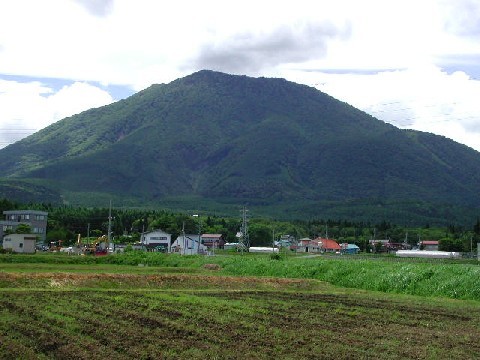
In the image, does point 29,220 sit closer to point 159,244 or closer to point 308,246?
point 159,244

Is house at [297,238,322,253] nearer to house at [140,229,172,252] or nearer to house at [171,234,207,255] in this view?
house at [171,234,207,255]

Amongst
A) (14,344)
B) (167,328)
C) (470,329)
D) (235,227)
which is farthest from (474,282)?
(235,227)

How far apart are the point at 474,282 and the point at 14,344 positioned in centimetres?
2709

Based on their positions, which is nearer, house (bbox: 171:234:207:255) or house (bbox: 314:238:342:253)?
house (bbox: 171:234:207:255)

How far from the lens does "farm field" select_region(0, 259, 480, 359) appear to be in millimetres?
16219

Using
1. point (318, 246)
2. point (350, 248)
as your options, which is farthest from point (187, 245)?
point (350, 248)

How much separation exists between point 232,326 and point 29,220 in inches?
3971

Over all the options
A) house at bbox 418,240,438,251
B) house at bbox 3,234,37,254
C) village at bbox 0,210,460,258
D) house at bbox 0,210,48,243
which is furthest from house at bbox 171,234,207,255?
house at bbox 418,240,438,251

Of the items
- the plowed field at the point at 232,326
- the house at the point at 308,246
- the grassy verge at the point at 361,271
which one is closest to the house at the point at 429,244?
the house at the point at 308,246

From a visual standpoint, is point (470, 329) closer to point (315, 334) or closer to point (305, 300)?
point (315, 334)

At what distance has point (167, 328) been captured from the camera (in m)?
19.6

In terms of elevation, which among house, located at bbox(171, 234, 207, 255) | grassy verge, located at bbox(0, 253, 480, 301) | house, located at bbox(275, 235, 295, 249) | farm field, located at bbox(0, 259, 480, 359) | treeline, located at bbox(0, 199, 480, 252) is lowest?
farm field, located at bbox(0, 259, 480, 359)

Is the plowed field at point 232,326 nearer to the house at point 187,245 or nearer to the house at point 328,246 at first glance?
the house at point 187,245

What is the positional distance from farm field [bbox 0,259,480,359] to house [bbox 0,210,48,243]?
3228 inches
